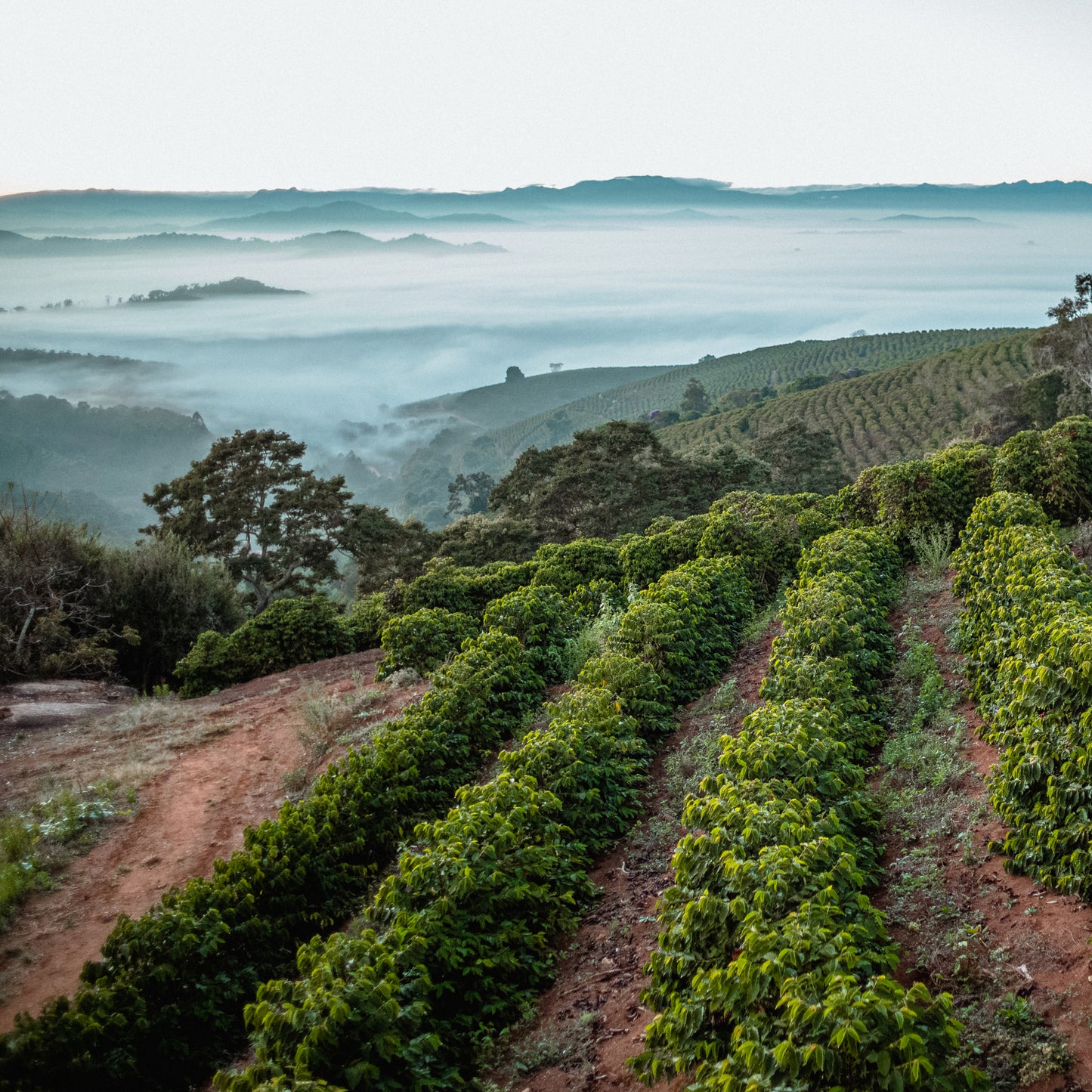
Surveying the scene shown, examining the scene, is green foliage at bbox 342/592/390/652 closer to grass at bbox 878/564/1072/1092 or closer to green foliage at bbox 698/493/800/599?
green foliage at bbox 698/493/800/599

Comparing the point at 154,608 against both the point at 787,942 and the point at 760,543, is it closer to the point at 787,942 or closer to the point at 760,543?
the point at 760,543

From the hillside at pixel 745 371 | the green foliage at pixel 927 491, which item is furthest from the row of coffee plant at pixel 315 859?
the hillside at pixel 745 371

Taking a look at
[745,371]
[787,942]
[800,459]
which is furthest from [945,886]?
[745,371]

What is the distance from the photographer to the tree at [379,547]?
31203mm

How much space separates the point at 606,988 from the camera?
538cm

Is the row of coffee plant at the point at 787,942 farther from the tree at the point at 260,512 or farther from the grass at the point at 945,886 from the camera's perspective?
the tree at the point at 260,512

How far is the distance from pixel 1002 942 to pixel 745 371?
12967cm

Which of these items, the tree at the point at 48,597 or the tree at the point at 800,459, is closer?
the tree at the point at 48,597

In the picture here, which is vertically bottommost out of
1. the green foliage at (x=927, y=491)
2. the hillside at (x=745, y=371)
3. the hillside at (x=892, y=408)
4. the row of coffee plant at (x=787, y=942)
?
the row of coffee plant at (x=787, y=942)

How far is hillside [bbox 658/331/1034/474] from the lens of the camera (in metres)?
65.1

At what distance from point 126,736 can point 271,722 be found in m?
2.04

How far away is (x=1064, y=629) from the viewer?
6.12 meters

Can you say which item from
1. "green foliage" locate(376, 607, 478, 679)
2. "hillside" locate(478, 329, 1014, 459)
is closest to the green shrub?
"green foliage" locate(376, 607, 478, 679)

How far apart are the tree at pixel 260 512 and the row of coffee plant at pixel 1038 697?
25.3 meters
